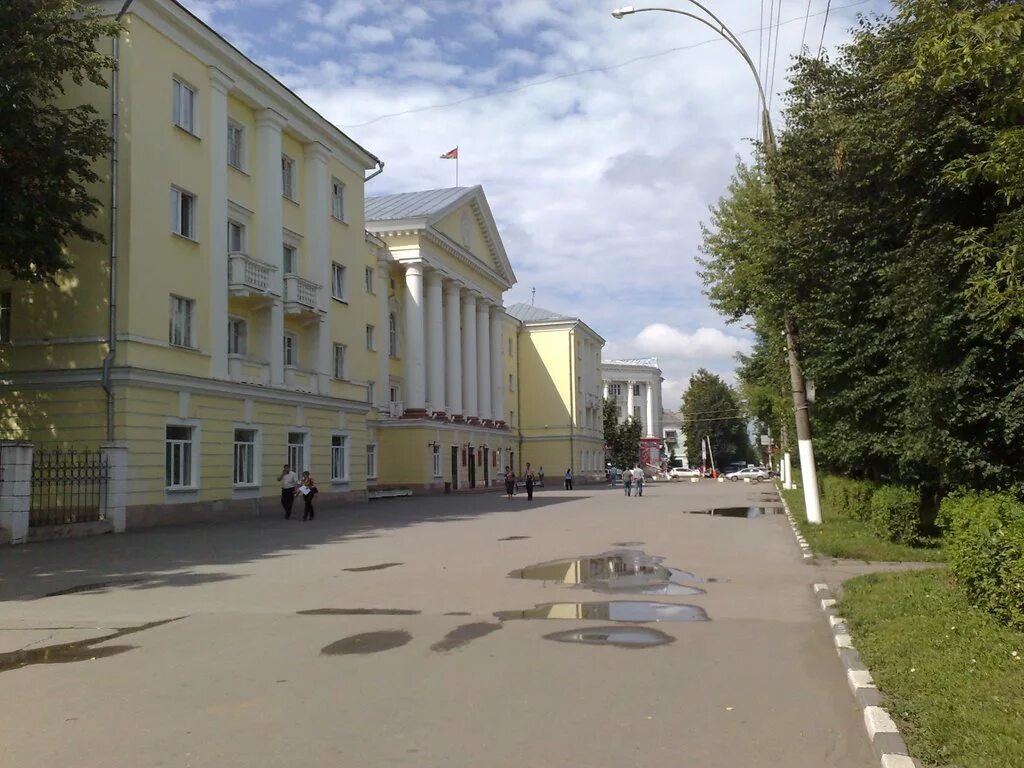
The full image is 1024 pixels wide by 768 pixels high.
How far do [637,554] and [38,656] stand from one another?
10.3m

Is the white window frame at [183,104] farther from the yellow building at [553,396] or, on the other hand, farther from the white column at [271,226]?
the yellow building at [553,396]

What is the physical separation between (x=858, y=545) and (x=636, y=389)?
4524 inches

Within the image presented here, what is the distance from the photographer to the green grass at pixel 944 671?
16.5 ft

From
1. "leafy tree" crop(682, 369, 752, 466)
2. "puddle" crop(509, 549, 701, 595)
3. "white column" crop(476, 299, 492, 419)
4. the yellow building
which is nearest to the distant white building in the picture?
"leafy tree" crop(682, 369, 752, 466)

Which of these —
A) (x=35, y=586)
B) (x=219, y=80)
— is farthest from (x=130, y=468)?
(x=219, y=80)

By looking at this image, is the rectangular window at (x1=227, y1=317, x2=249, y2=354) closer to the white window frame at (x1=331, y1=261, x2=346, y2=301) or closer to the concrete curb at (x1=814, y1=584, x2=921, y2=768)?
the white window frame at (x1=331, y1=261, x2=346, y2=301)

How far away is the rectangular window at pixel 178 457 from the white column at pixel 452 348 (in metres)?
29.5

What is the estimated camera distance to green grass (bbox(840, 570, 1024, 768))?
5.02 metres

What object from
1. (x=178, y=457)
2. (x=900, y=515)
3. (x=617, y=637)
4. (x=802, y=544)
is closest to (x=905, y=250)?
(x=900, y=515)

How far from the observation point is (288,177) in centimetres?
3400

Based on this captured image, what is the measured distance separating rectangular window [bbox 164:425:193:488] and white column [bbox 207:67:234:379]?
2.11m

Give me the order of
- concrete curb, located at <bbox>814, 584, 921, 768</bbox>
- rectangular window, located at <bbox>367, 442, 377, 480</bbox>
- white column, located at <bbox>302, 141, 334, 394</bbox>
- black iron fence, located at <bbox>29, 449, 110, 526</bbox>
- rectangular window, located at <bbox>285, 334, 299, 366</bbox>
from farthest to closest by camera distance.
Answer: rectangular window, located at <bbox>367, 442, 377, 480</bbox>
white column, located at <bbox>302, 141, 334, 394</bbox>
rectangular window, located at <bbox>285, 334, 299, 366</bbox>
black iron fence, located at <bbox>29, 449, 110, 526</bbox>
concrete curb, located at <bbox>814, 584, 921, 768</bbox>

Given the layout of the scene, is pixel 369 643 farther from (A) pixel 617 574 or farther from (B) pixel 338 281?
(B) pixel 338 281

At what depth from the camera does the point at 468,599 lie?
444 inches
